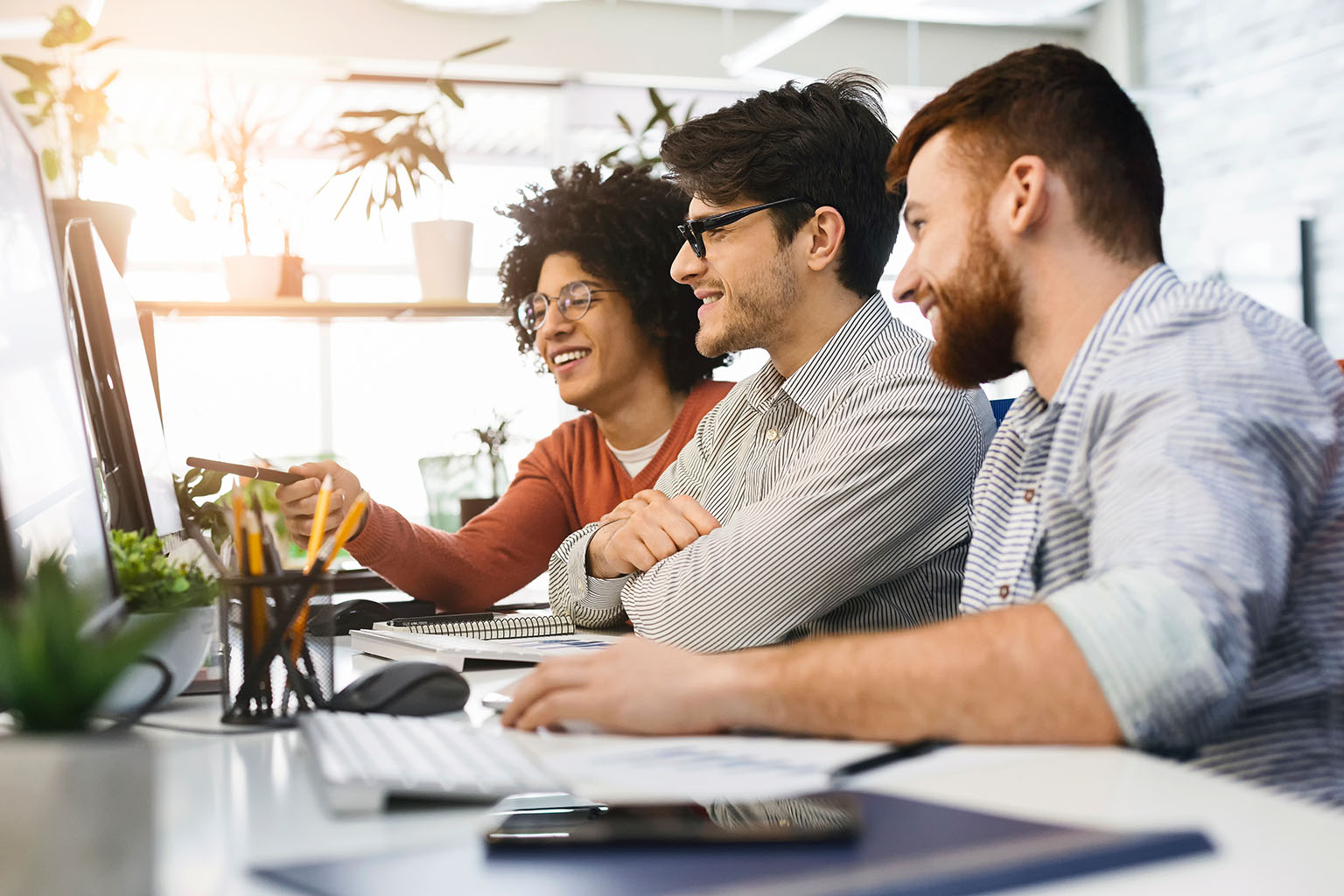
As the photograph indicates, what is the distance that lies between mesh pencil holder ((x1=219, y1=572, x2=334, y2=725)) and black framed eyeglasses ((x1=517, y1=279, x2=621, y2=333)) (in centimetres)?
157

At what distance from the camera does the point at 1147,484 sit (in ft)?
2.68

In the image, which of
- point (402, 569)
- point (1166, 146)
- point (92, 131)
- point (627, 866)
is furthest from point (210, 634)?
point (1166, 146)

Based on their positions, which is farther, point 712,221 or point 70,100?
point 70,100

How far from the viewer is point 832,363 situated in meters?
1.59

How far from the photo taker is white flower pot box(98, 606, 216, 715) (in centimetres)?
81

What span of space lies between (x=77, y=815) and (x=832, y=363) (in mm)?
1286

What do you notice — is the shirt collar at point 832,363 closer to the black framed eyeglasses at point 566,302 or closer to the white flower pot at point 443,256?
the black framed eyeglasses at point 566,302

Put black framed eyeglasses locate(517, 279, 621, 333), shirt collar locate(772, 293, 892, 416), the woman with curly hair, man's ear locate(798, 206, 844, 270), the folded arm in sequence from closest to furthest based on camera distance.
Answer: the folded arm → shirt collar locate(772, 293, 892, 416) → man's ear locate(798, 206, 844, 270) → the woman with curly hair → black framed eyeglasses locate(517, 279, 621, 333)

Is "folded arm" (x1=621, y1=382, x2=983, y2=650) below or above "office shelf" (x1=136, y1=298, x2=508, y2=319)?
below

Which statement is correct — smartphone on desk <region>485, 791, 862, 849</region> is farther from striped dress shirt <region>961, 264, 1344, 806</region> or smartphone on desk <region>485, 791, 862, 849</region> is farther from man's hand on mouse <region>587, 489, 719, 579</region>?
man's hand on mouse <region>587, 489, 719, 579</region>

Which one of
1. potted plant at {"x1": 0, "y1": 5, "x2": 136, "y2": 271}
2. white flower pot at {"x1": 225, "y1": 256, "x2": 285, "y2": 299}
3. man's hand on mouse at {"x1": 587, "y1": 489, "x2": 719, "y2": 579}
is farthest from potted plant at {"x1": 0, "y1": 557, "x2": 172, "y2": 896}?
white flower pot at {"x1": 225, "y1": 256, "x2": 285, "y2": 299}

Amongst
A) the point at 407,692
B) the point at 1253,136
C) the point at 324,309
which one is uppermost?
the point at 1253,136

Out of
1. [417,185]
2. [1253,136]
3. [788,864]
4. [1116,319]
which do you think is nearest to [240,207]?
[417,185]

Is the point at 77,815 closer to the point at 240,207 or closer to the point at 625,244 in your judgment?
the point at 625,244
